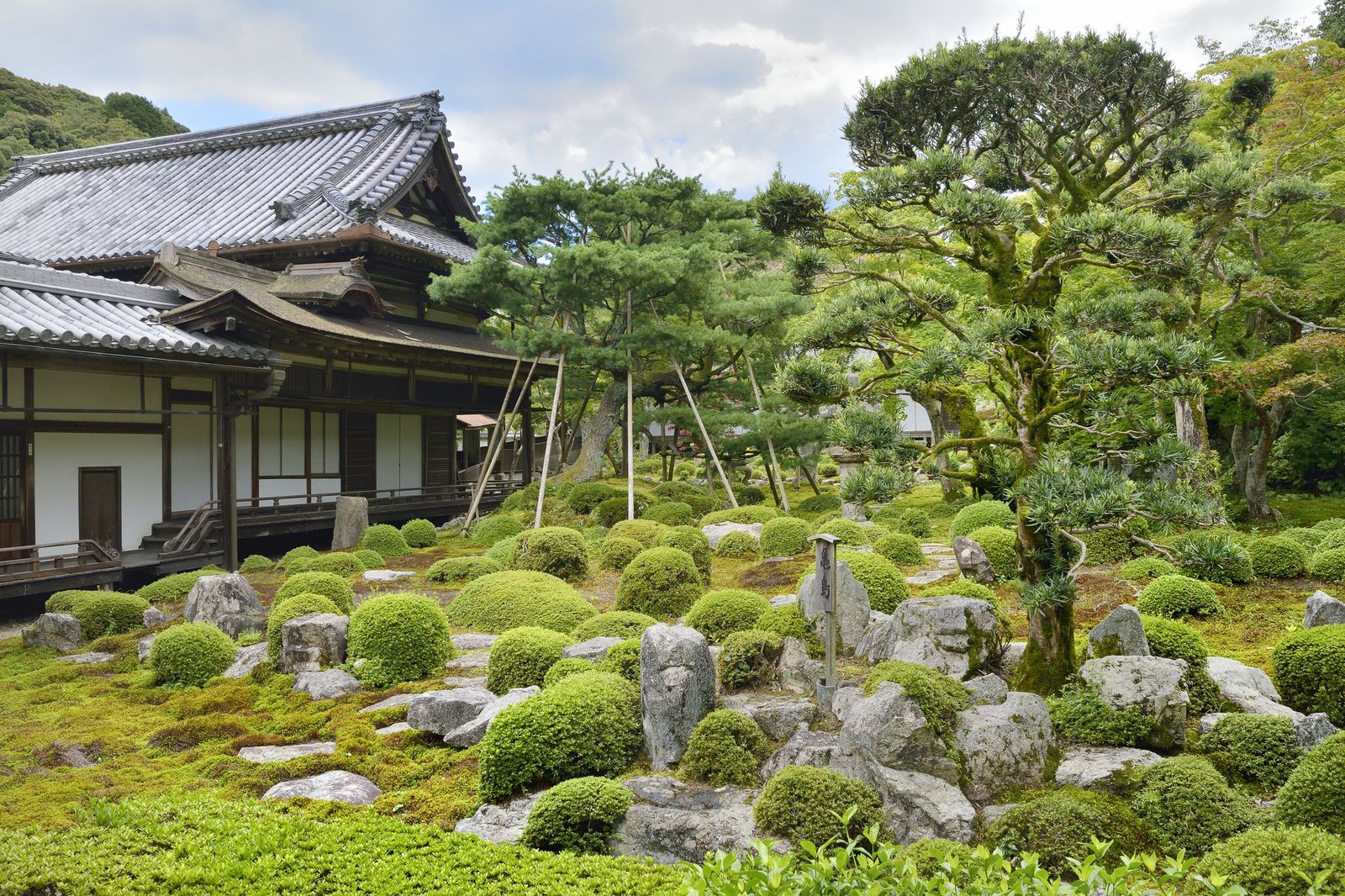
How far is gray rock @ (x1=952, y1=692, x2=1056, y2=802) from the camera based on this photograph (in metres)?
5.86

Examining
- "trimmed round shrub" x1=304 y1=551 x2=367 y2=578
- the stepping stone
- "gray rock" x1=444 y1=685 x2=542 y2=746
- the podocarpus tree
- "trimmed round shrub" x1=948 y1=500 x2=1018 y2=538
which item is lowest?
the stepping stone

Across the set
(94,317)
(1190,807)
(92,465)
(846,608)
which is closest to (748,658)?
(846,608)

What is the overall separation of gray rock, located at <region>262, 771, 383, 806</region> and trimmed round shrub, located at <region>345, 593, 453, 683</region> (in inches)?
89.8

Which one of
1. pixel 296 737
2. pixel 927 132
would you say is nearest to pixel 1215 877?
pixel 927 132

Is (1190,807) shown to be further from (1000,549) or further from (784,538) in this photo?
(784,538)

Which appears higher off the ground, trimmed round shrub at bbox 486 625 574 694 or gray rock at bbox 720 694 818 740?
trimmed round shrub at bbox 486 625 574 694

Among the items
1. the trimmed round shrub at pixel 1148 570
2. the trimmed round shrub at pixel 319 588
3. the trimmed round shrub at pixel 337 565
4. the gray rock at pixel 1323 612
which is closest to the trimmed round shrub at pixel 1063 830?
the gray rock at pixel 1323 612

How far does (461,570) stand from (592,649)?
6.06 m

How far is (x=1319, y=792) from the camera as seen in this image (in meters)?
5.04

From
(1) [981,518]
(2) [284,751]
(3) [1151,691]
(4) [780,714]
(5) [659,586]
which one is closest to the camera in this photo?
(3) [1151,691]

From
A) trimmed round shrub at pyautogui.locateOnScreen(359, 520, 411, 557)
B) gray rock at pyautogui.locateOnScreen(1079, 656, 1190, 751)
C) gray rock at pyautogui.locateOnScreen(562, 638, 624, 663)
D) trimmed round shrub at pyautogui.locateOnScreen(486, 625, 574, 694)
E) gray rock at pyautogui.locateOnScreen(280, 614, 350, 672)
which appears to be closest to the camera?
gray rock at pyautogui.locateOnScreen(1079, 656, 1190, 751)

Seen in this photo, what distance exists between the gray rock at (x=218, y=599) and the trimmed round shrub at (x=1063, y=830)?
9.11 metres

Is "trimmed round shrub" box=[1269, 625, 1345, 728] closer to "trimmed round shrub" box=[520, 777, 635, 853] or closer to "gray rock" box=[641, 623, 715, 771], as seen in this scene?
"gray rock" box=[641, 623, 715, 771]

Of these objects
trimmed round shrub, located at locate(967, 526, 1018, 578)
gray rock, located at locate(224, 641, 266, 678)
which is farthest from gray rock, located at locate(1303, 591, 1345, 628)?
gray rock, located at locate(224, 641, 266, 678)
